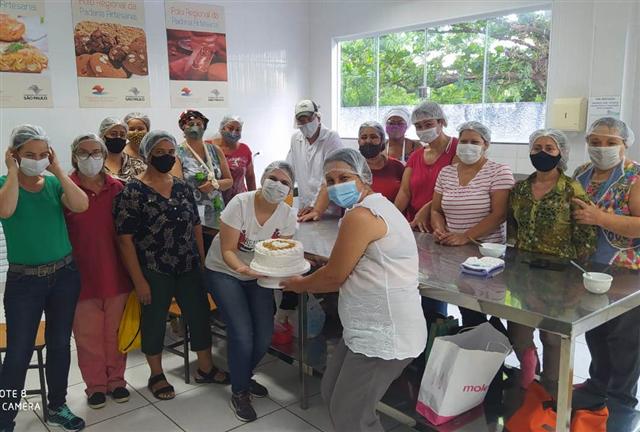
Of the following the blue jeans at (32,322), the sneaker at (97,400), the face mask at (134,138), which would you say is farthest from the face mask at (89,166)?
the sneaker at (97,400)

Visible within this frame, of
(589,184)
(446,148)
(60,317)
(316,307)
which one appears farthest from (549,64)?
(60,317)

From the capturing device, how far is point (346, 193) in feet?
6.63

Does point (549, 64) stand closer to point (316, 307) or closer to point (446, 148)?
point (446, 148)

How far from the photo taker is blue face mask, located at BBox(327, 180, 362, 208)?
201cm

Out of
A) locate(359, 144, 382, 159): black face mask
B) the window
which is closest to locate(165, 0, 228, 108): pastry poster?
the window

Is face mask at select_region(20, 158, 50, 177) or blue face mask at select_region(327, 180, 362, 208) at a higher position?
face mask at select_region(20, 158, 50, 177)

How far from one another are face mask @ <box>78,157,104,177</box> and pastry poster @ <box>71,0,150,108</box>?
2.75 m

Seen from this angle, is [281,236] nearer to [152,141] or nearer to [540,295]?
[152,141]

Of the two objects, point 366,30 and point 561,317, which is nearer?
point 561,317

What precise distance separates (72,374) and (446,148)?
253cm

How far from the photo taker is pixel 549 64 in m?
4.46

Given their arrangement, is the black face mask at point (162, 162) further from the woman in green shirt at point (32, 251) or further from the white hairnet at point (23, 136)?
the white hairnet at point (23, 136)

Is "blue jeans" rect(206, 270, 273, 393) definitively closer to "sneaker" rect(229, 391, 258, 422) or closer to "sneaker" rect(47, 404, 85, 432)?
"sneaker" rect(229, 391, 258, 422)

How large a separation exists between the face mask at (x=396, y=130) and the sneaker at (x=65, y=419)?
238cm
